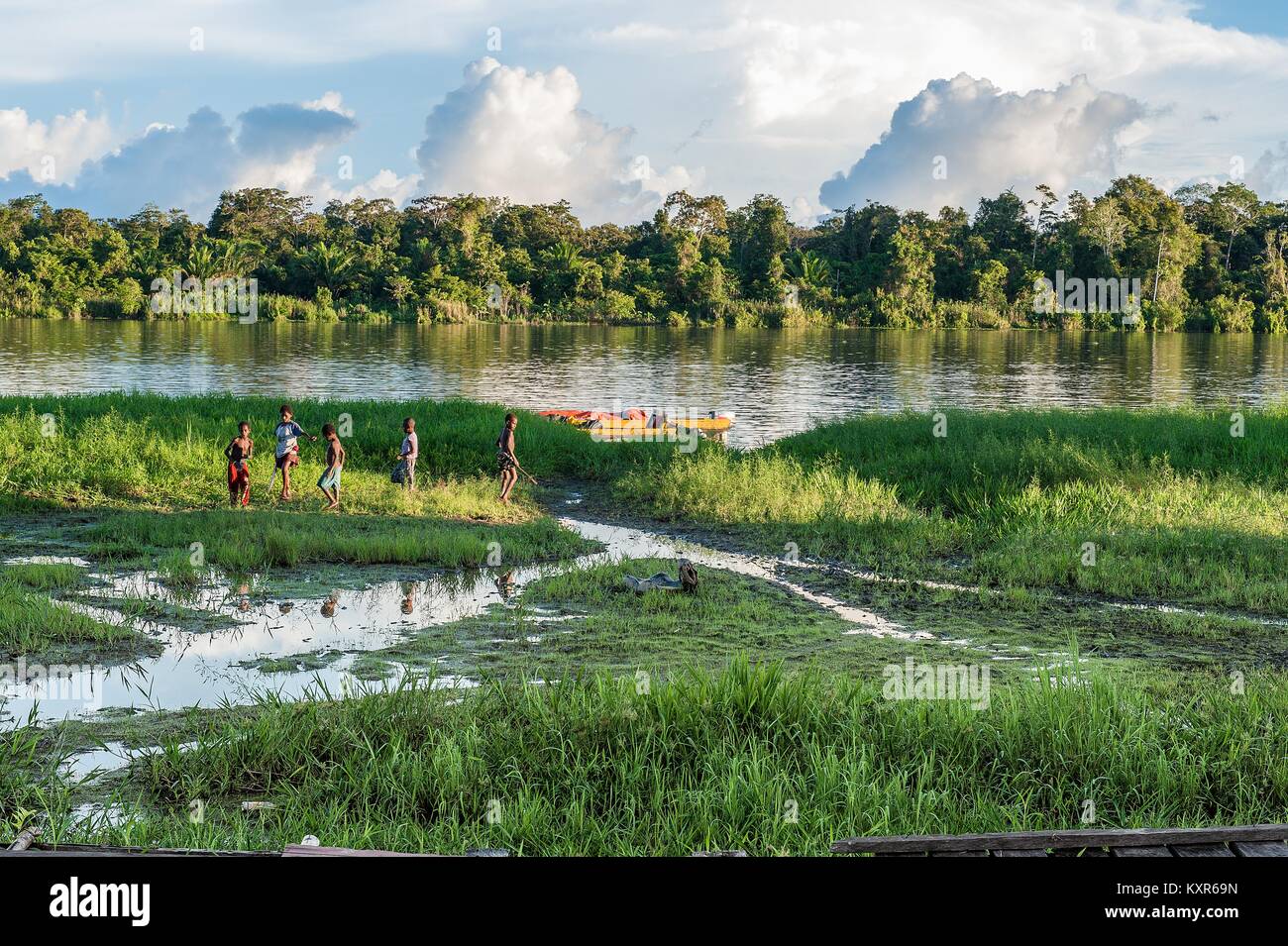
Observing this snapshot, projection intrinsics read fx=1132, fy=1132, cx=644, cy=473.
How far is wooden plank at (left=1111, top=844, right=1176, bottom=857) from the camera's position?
3.83 meters

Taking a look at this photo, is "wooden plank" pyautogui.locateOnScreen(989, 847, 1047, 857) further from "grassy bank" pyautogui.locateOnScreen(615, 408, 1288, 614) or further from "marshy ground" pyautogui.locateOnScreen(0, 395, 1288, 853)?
"grassy bank" pyautogui.locateOnScreen(615, 408, 1288, 614)

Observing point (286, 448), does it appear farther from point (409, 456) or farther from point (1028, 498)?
point (1028, 498)

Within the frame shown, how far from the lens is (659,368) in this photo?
5684cm

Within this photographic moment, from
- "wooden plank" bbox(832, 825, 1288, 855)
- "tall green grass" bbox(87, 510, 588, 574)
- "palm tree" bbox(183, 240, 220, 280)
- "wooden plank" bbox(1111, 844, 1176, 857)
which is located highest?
"palm tree" bbox(183, 240, 220, 280)

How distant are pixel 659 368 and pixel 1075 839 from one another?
53482 mm

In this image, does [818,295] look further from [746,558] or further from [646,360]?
[746,558]

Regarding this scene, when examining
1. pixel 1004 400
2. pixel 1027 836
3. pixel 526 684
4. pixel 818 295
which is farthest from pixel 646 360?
pixel 1027 836

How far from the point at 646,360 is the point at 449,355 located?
1067 centimetres

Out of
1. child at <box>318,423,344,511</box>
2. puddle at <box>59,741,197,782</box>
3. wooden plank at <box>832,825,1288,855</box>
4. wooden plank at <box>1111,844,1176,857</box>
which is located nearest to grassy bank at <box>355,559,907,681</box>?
puddle at <box>59,741,197,782</box>

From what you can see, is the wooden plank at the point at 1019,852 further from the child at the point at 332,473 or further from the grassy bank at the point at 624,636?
the child at the point at 332,473

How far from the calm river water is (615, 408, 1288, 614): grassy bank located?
987 centimetres

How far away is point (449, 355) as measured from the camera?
61219mm

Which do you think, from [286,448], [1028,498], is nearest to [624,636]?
[1028,498]
